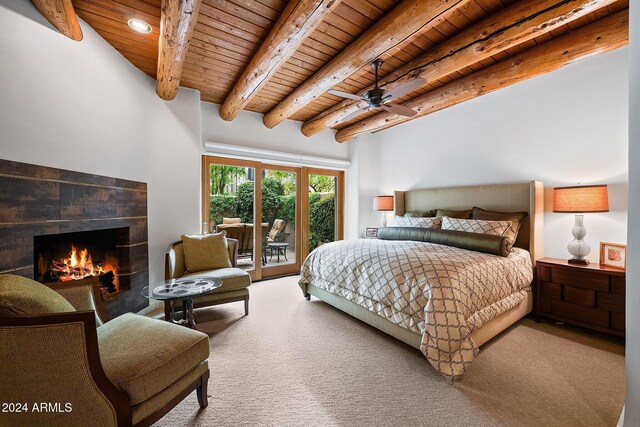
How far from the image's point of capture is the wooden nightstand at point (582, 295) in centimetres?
236

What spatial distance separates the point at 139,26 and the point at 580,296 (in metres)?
4.78

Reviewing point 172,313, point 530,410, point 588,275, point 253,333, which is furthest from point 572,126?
point 172,313

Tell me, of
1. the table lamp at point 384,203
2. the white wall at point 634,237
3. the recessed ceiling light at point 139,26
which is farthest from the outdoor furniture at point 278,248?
the white wall at point 634,237

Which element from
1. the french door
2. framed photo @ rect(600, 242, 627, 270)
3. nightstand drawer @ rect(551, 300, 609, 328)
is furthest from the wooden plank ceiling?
nightstand drawer @ rect(551, 300, 609, 328)

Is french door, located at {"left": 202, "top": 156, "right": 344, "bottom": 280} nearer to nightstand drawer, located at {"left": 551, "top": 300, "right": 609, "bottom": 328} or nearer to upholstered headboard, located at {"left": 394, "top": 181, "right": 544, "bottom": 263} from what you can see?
upholstered headboard, located at {"left": 394, "top": 181, "right": 544, "bottom": 263}

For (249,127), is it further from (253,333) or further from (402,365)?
(402,365)

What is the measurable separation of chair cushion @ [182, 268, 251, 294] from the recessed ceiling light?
2.35 metres

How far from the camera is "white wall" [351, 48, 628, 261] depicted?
271 cm

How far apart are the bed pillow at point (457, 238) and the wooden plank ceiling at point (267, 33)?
1.85 metres

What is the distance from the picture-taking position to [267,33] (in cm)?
244

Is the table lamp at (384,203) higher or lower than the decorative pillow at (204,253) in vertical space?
higher

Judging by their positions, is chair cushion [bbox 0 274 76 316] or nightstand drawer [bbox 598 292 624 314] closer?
chair cushion [bbox 0 274 76 316]

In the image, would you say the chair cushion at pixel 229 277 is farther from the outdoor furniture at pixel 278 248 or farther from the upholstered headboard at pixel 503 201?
the upholstered headboard at pixel 503 201

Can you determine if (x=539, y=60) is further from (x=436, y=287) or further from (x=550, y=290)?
(x=436, y=287)
